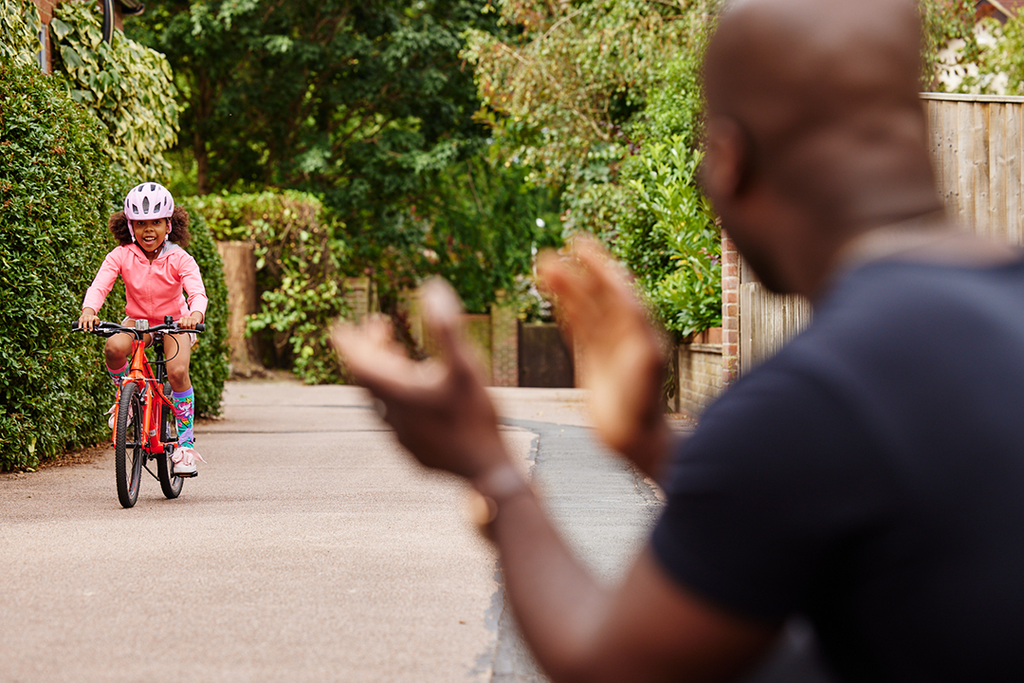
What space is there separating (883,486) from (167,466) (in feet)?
18.8

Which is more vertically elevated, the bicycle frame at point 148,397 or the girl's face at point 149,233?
the girl's face at point 149,233

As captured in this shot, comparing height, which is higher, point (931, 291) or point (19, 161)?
point (19, 161)

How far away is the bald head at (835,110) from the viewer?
1.07 m

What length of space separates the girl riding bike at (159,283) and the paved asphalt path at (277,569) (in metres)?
0.51

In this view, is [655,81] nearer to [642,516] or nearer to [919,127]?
[642,516]

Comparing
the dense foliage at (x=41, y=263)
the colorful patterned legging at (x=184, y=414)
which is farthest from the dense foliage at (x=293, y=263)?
the colorful patterned legging at (x=184, y=414)

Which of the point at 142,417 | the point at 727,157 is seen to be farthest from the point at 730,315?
the point at 727,157

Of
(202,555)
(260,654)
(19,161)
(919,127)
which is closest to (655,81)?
(19,161)

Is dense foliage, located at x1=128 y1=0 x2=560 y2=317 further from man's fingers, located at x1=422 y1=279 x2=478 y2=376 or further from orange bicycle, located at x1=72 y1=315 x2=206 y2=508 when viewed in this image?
man's fingers, located at x1=422 y1=279 x2=478 y2=376

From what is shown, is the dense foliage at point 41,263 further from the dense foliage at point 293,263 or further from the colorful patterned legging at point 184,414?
the dense foliage at point 293,263

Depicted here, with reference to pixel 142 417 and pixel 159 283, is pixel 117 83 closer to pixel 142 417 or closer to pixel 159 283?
pixel 159 283

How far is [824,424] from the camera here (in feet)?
3.07

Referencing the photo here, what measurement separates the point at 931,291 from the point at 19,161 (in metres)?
6.93

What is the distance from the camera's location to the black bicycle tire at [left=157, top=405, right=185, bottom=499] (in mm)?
6113
